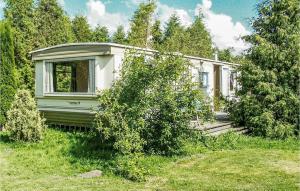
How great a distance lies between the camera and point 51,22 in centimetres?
1959

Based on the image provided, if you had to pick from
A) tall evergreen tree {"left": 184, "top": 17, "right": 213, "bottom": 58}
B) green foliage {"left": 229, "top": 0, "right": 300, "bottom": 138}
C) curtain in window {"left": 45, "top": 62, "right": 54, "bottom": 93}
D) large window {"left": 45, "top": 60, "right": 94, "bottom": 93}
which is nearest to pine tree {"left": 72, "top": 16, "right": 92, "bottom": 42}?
tall evergreen tree {"left": 184, "top": 17, "right": 213, "bottom": 58}

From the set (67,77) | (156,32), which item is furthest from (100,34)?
(67,77)

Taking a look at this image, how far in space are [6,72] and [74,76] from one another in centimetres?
254

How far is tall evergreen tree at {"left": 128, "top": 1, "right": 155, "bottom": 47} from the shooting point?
28.6m

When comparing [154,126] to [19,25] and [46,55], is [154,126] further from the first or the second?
[19,25]

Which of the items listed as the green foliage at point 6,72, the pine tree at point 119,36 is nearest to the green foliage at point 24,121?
the green foliage at point 6,72

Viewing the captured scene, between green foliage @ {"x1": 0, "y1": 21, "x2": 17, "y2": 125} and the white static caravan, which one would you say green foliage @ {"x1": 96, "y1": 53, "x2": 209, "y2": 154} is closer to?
the white static caravan

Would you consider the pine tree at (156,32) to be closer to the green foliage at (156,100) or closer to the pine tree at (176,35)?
the pine tree at (176,35)

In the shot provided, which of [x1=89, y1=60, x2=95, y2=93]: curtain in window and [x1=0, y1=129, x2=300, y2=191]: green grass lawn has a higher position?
[x1=89, y1=60, x2=95, y2=93]: curtain in window

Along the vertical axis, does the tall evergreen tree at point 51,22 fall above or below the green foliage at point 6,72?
above

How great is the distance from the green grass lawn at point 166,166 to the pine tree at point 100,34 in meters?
20.9

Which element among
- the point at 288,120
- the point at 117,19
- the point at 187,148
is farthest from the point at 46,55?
the point at 117,19

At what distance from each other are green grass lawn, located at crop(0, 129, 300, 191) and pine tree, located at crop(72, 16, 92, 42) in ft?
62.0

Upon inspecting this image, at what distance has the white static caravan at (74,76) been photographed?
1137 cm
